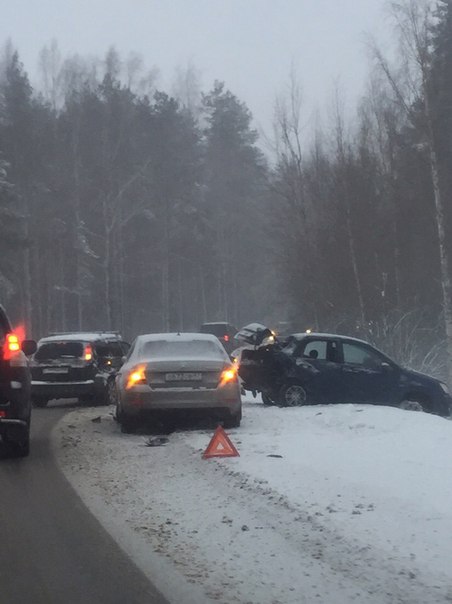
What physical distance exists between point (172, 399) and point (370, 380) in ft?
18.5

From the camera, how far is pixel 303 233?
40625 millimetres

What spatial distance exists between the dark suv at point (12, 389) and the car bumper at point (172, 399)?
2278mm

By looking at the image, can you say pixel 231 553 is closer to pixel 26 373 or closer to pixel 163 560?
pixel 163 560

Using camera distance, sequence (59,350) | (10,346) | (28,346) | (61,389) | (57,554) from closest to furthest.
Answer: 1. (57,554)
2. (10,346)
3. (28,346)
4. (61,389)
5. (59,350)

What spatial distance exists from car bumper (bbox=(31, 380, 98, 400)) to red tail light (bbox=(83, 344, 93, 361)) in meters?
0.53

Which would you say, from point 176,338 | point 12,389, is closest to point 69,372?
point 176,338

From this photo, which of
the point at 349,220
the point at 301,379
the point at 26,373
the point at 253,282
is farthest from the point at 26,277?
the point at 26,373

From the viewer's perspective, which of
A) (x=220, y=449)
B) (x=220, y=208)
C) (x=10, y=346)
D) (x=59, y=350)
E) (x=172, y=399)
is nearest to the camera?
(x=220, y=449)

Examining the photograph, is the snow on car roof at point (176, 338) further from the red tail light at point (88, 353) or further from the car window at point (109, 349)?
the car window at point (109, 349)

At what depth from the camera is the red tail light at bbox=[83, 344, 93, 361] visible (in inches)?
849

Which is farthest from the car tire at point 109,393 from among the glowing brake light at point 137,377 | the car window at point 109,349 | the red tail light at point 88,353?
the glowing brake light at point 137,377

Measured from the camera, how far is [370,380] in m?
18.7

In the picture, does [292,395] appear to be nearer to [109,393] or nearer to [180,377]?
[180,377]

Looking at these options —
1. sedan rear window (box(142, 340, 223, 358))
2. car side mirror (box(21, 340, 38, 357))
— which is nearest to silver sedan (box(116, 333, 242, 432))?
sedan rear window (box(142, 340, 223, 358))
